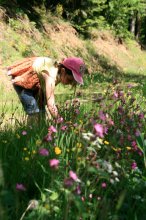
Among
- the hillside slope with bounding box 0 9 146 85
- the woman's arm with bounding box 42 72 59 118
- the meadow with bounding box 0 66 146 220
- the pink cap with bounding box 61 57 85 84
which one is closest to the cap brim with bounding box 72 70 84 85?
the pink cap with bounding box 61 57 85 84

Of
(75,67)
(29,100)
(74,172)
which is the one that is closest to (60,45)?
(29,100)

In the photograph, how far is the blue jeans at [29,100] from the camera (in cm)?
536

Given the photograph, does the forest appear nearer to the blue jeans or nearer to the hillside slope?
the hillside slope

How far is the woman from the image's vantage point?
15.6 ft

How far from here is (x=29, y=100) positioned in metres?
5.48

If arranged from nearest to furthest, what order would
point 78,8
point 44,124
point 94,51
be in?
point 44,124 → point 78,8 → point 94,51

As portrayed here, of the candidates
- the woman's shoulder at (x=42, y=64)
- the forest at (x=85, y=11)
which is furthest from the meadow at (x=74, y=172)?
the forest at (x=85, y=11)

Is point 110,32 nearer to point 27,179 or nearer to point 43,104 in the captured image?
point 43,104

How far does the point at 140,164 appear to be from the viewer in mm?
3914

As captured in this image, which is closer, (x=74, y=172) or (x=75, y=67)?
(x=74, y=172)

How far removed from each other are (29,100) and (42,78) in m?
0.55

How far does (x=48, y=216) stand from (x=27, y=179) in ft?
2.39

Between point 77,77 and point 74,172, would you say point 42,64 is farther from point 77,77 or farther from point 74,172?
point 74,172

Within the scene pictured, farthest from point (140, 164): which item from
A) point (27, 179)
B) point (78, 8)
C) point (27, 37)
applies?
point (78, 8)
